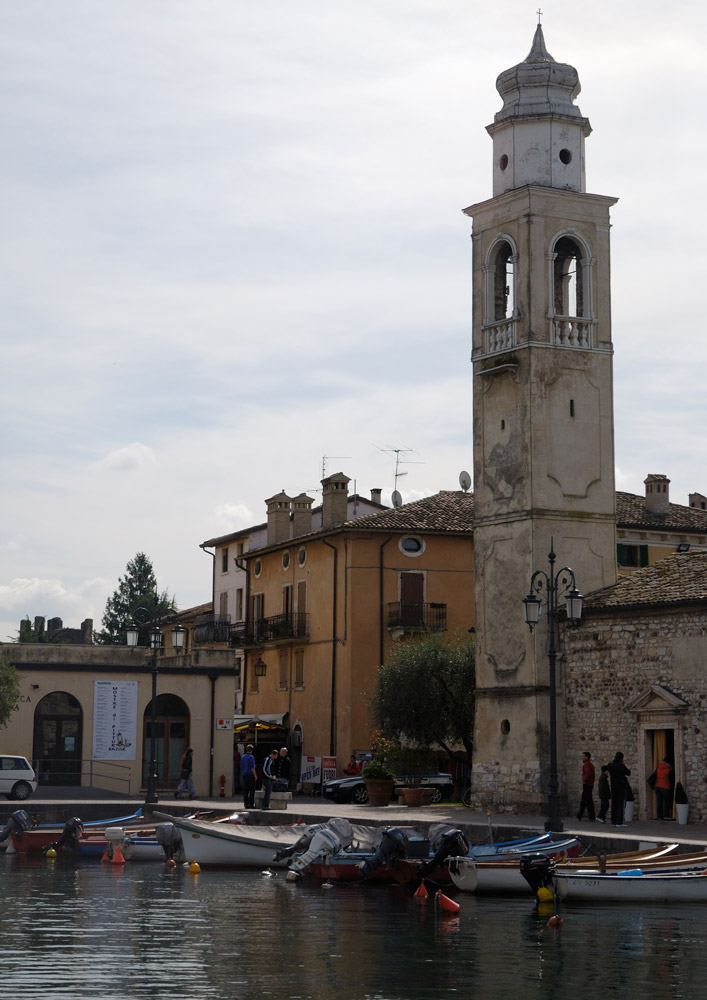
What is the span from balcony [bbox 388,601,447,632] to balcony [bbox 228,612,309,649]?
404cm

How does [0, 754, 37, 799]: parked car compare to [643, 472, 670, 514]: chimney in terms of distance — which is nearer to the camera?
[0, 754, 37, 799]: parked car

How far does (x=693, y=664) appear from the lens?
31422 mm

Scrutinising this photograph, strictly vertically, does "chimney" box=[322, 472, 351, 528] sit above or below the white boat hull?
above

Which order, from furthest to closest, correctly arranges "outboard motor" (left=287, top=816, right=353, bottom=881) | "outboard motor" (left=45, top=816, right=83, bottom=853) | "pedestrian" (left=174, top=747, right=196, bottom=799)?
"pedestrian" (left=174, top=747, right=196, bottom=799) < "outboard motor" (left=45, top=816, right=83, bottom=853) < "outboard motor" (left=287, top=816, right=353, bottom=881)

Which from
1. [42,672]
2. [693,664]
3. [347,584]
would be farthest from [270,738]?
[693,664]

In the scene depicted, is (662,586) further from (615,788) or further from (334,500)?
(334,500)

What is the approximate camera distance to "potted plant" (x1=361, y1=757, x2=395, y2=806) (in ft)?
128

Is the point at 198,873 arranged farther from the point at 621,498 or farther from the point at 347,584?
the point at 621,498

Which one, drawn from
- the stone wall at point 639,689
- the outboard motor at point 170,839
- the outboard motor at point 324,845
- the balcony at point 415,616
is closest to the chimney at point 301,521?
the balcony at point 415,616

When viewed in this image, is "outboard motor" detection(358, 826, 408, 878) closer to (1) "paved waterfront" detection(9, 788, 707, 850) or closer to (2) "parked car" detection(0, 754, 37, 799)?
(1) "paved waterfront" detection(9, 788, 707, 850)

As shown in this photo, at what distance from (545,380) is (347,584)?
582 inches

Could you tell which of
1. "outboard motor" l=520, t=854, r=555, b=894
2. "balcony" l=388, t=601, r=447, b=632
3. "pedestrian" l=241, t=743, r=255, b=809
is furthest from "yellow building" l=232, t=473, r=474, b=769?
"outboard motor" l=520, t=854, r=555, b=894

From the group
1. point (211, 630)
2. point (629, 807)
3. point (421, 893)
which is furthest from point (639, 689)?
point (211, 630)

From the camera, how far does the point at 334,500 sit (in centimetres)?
5388
